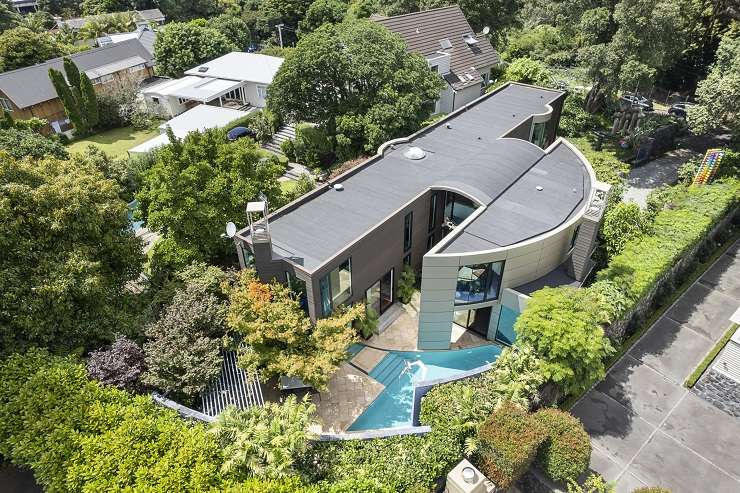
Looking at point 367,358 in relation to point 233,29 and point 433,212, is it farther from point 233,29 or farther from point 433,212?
point 233,29

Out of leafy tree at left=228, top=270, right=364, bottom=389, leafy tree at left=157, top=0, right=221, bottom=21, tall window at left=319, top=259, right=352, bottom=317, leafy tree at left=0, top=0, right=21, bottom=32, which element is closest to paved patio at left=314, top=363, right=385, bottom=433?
leafy tree at left=228, top=270, right=364, bottom=389

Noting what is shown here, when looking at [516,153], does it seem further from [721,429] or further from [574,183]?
[721,429]

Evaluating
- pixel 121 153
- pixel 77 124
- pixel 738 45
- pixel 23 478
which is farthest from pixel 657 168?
pixel 77 124

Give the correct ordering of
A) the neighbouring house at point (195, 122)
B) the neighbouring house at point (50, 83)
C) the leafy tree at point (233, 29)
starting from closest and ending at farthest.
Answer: the neighbouring house at point (195, 122)
the neighbouring house at point (50, 83)
the leafy tree at point (233, 29)

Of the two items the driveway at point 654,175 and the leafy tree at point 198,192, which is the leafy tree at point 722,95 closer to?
the driveway at point 654,175

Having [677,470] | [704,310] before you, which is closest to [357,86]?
[704,310]

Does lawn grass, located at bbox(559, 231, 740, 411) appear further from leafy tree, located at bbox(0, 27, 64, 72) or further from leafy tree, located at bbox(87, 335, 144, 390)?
leafy tree, located at bbox(0, 27, 64, 72)

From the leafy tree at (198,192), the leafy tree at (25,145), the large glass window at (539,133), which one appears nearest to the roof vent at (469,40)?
the large glass window at (539,133)
